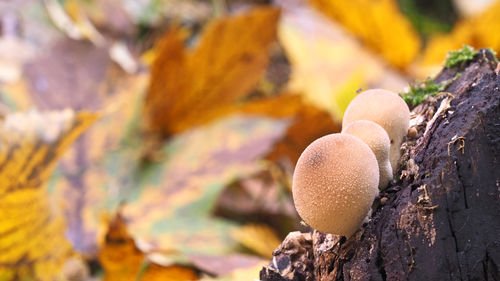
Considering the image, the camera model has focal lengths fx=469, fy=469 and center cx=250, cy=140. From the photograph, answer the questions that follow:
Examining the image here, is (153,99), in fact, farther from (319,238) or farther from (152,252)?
(319,238)

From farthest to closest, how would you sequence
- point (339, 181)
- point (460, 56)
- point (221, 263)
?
point (221, 263) < point (460, 56) < point (339, 181)

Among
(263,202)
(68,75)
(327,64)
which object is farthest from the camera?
(327,64)

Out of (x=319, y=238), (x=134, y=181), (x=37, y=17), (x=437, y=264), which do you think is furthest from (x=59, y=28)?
(x=437, y=264)

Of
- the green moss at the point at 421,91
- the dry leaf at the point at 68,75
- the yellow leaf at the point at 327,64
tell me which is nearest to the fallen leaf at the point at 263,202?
the yellow leaf at the point at 327,64

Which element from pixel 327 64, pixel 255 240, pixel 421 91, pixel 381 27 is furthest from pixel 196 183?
pixel 381 27

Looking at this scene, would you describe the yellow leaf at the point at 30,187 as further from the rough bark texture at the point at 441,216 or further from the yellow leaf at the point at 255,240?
the rough bark texture at the point at 441,216

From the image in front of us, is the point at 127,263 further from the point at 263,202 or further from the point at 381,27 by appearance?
the point at 381,27
